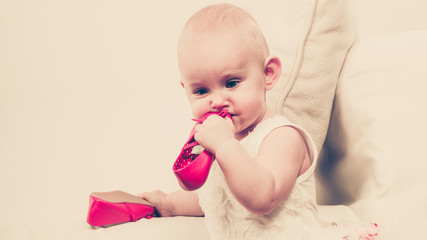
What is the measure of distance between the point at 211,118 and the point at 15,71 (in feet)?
3.85

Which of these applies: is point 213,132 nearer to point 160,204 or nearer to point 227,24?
point 227,24

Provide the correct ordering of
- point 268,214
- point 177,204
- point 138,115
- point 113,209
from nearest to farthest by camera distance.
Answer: point 268,214, point 113,209, point 177,204, point 138,115

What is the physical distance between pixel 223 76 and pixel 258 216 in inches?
10.4

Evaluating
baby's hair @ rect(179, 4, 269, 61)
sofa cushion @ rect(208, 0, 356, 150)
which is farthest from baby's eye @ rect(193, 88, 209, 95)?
sofa cushion @ rect(208, 0, 356, 150)

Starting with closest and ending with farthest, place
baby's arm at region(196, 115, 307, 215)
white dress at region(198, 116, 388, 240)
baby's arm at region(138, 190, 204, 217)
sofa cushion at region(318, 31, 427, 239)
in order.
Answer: baby's arm at region(196, 115, 307, 215) < white dress at region(198, 116, 388, 240) < sofa cushion at region(318, 31, 427, 239) < baby's arm at region(138, 190, 204, 217)

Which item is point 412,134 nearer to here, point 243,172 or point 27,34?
point 243,172

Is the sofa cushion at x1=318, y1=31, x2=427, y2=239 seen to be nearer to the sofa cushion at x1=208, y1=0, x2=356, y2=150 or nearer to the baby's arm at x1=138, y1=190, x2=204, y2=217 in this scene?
the sofa cushion at x1=208, y1=0, x2=356, y2=150

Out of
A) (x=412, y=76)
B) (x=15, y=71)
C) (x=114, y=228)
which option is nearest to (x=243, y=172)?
(x=114, y=228)

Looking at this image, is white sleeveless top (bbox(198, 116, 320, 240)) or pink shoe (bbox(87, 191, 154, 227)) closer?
white sleeveless top (bbox(198, 116, 320, 240))

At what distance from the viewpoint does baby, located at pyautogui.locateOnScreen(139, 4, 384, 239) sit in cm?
70

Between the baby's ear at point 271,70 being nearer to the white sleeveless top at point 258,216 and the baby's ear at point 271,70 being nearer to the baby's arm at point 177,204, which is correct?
the white sleeveless top at point 258,216

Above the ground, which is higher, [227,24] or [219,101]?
[227,24]

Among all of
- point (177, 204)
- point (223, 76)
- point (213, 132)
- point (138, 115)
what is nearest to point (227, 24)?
point (223, 76)

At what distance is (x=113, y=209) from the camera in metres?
0.87
